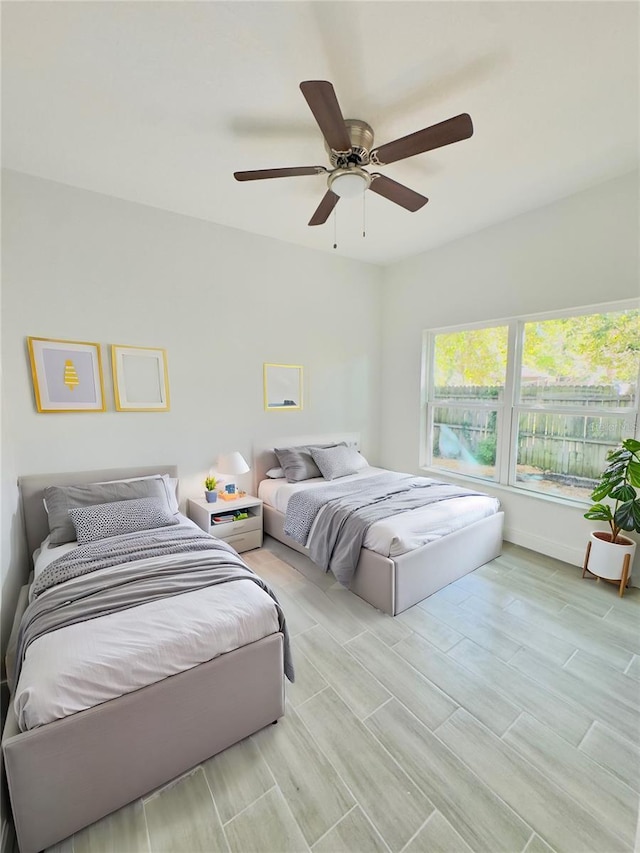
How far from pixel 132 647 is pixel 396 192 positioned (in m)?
2.61

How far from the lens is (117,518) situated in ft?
7.40

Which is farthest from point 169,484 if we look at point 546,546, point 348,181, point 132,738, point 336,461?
point 546,546

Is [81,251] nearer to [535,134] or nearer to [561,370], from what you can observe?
[535,134]

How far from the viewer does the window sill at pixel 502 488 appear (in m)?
2.99

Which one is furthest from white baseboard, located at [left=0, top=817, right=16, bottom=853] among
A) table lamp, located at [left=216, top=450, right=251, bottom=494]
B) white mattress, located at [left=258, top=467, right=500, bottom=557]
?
table lamp, located at [left=216, top=450, right=251, bottom=494]

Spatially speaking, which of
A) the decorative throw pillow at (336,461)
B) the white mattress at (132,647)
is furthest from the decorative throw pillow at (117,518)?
the decorative throw pillow at (336,461)

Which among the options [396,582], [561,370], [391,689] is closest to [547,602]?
[396,582]

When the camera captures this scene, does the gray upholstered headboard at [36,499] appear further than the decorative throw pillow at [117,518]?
Yes

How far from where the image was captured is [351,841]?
3.84 ft

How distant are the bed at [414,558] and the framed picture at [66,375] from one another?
1.72 meters

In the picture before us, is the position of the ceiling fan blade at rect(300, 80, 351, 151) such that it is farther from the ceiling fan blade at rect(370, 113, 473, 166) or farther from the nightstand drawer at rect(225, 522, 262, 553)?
the nightstand drawer at rect(225, 522, 262, 553)

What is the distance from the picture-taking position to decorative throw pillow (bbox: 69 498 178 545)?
7.13 ft

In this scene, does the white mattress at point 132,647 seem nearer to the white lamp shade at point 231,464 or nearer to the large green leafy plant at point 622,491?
the white lamp shade at point 231,464

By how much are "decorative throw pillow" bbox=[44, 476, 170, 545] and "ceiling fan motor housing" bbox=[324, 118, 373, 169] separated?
7.99ft
